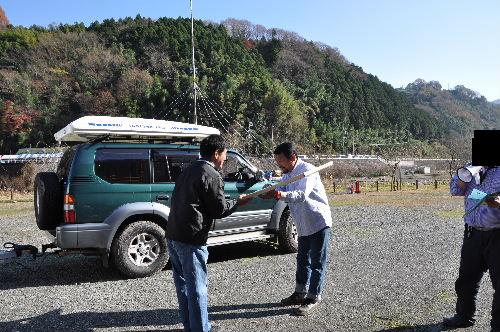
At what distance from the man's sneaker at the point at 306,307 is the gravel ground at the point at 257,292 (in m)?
0.08

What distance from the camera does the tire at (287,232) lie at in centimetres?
722

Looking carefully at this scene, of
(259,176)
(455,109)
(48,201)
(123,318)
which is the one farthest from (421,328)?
(455,109)

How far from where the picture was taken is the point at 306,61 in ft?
278

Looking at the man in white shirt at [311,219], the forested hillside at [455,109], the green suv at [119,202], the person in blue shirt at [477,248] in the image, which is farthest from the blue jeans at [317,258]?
the forested hillside at [455,109]

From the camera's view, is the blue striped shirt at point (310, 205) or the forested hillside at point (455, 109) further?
the forested hillside at point (455, 109)

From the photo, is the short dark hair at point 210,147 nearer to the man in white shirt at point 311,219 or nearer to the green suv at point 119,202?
the man in white shirt at point 311,219

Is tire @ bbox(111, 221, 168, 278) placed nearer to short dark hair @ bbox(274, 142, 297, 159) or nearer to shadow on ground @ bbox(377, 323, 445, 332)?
short dark hair @ bbox(274, 142, 297, 159)

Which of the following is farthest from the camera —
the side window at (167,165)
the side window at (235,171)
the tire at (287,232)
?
the tire at (287,232)

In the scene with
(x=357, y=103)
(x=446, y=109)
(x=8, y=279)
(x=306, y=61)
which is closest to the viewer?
(x=8, y=279)

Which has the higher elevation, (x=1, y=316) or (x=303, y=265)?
(x=303, y=265)

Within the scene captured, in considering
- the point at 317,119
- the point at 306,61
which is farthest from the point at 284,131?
the point at 306,61

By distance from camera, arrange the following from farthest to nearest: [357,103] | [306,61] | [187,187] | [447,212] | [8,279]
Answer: [306,61] < [357,103] < [447,212] < [8,279] < [187,187]

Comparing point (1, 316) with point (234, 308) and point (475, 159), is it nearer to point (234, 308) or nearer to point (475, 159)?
point (234, 308)

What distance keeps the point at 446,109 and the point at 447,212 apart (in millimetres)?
107198
